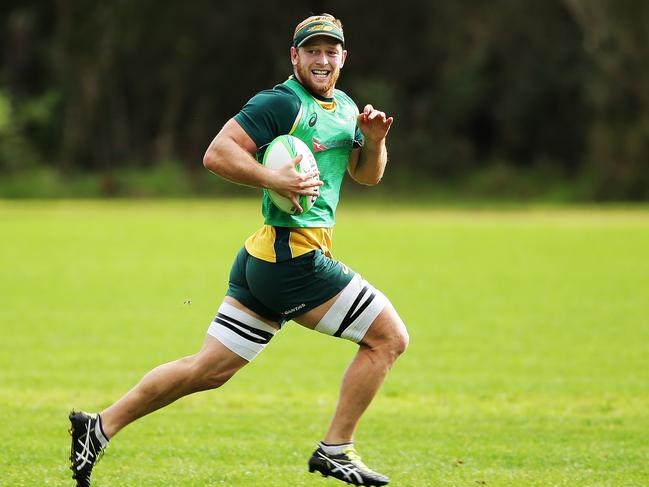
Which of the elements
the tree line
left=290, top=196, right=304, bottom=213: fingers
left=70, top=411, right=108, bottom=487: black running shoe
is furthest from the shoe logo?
the tree line

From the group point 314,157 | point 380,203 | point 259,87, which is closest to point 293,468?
point 314,157

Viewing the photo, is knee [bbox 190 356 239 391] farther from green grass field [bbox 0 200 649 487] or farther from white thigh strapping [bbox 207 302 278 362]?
green grass field [bbox 0 200 649 487]

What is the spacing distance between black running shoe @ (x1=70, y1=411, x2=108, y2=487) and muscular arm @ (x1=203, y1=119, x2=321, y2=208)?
1.61m

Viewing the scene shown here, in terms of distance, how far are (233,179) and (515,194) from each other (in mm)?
49361

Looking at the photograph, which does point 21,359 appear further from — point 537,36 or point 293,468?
point 537,36

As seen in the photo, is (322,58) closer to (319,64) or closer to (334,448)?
(319,64)

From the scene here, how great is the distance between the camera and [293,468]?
7.55 metres

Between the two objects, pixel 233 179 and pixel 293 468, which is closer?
pixel 233 179

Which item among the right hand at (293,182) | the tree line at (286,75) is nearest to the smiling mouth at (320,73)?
the right hand at (293,182)

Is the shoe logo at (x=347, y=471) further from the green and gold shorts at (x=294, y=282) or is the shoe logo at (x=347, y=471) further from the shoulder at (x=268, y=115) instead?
the shoulder at (x=268, y=115)

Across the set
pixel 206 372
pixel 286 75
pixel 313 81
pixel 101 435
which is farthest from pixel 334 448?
pixel 286 75

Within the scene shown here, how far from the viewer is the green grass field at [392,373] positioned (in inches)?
305

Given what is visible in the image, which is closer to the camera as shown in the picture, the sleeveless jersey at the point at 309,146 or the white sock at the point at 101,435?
the sleeveless jersey at the point at 309,146

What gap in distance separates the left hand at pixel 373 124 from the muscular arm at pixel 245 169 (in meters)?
0.68
